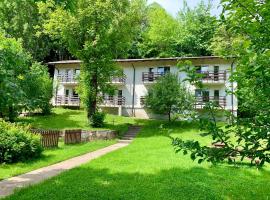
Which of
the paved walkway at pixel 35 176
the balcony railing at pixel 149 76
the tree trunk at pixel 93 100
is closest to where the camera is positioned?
the paved walkway at pixel 35 176

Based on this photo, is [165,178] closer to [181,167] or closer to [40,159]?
[181,167]

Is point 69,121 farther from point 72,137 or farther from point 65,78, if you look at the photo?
point 65,78

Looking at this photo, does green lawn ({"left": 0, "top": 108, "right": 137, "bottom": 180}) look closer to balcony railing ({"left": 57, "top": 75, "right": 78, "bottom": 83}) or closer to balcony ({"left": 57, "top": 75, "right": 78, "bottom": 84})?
balcony ({"left": 57, "top": 75, "right": 78, "bottom": 84})

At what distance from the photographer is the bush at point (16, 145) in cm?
1544

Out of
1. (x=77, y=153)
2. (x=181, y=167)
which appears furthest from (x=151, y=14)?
(x=181, y=167)

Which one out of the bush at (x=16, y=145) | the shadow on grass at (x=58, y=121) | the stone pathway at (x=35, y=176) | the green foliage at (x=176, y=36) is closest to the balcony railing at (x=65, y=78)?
the shadow on grass at (x=58, y=121)

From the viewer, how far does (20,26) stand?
51438mm

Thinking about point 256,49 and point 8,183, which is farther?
point 8,183

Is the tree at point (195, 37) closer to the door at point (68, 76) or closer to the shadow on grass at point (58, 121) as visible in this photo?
the door at point (68, 76)

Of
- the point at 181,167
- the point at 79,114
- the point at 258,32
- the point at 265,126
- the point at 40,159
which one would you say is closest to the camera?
the point at 265,126

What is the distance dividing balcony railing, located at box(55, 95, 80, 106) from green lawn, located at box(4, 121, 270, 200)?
30.7 m

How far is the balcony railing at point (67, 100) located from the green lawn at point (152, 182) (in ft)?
101

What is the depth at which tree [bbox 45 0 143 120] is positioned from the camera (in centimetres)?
3133

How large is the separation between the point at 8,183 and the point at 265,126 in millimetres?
9315
